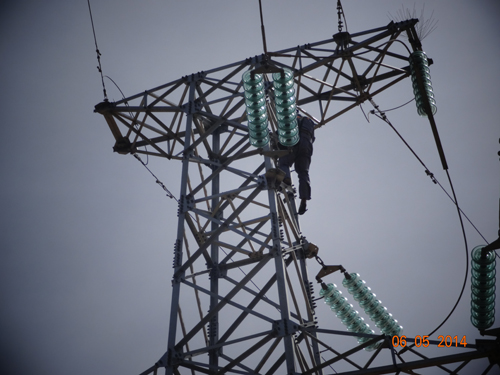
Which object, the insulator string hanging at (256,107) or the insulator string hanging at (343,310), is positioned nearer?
the insulator string hanging at (256,107)

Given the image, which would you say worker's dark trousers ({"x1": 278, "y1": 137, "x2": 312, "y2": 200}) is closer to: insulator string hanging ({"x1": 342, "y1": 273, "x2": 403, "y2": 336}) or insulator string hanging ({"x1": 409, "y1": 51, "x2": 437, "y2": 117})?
insulator string hanging ({"x1": 342, "y1": 273, "x2": 403, "y2": 336})

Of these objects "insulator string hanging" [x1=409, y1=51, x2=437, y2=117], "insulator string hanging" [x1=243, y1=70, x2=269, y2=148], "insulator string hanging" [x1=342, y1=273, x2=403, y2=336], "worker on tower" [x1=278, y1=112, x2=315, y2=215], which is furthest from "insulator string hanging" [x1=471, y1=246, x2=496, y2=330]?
"insulator string hanging" [x1=243, y1=70, x2=269, y2=148]

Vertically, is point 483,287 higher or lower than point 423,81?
lower

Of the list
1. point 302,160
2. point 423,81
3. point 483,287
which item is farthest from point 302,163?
point 483,287

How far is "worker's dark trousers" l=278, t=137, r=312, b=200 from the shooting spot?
11.5 meters

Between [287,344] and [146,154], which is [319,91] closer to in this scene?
[146,154]

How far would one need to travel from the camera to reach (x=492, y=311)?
29.0 feet

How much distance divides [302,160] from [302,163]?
68 millimetres

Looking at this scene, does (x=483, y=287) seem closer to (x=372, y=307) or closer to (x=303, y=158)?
(x=372, y=307)

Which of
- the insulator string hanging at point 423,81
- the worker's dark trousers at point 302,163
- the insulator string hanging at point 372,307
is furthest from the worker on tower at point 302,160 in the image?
the insulator string hanging at point 423,81

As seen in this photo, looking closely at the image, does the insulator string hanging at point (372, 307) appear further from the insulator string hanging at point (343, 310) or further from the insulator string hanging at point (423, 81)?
the insulator string hanging at point (423, 81)

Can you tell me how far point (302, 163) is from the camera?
11594 mm

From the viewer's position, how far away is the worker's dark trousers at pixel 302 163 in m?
11.5

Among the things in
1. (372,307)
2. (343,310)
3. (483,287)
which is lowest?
(483,287)
